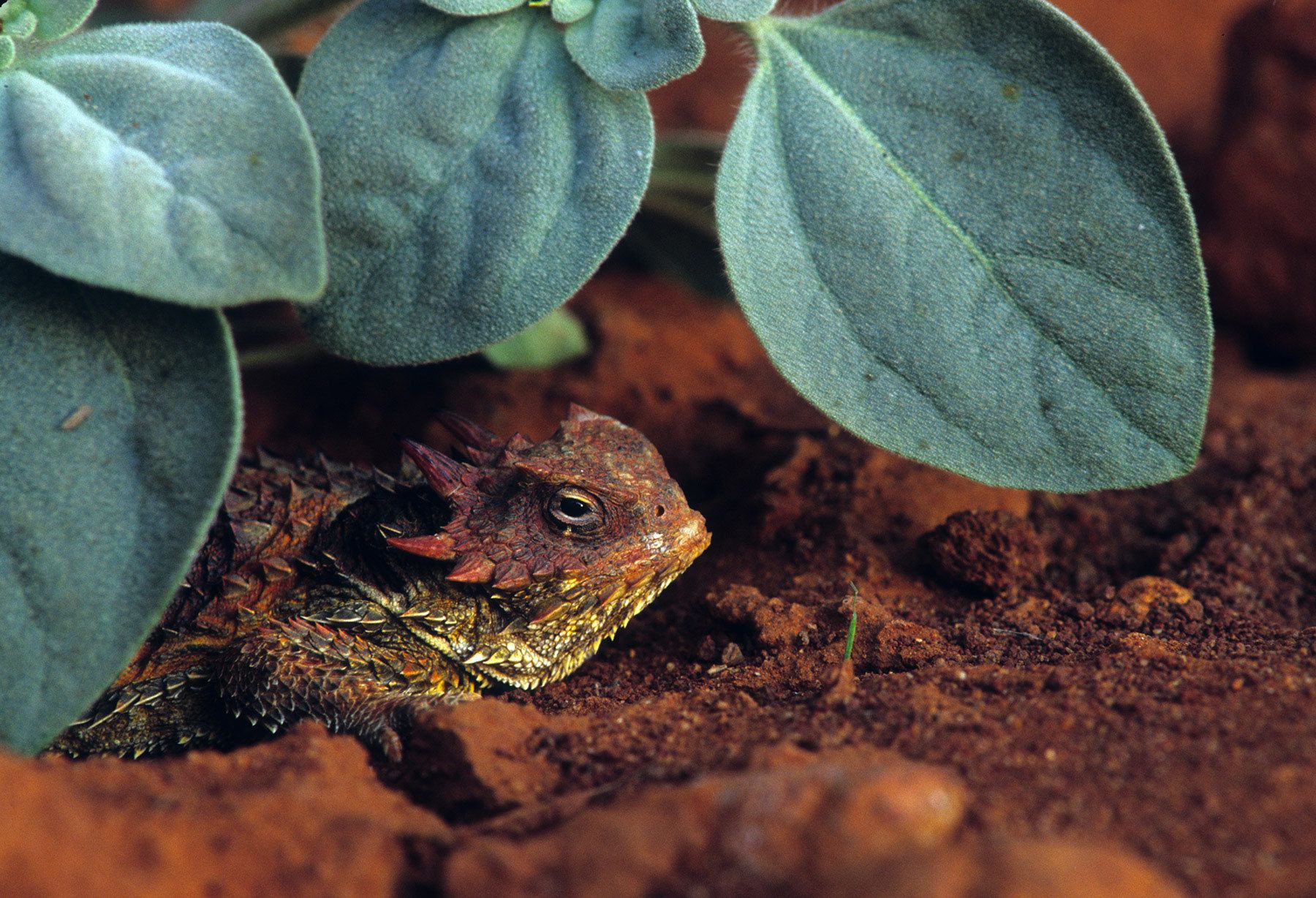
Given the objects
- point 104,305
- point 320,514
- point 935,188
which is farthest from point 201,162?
point 935,188

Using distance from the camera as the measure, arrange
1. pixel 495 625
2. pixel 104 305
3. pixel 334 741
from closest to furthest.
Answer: pixel 334 741 → pixel 104 305 → pixel 495 625

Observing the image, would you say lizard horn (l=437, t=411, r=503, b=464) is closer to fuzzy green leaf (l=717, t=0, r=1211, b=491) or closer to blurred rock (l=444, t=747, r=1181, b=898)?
fuzzy green leaf (l=717, t=0, r=1211, b=491)

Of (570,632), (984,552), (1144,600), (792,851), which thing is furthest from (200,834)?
(1144,600)

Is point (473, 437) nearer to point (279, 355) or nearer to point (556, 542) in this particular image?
point (556, 542)

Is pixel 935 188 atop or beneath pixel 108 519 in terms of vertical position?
atop

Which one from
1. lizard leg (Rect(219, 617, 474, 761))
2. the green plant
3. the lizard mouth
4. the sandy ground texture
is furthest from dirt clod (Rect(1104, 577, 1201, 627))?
lizard leg (Rect(219, 617, 474, 761))

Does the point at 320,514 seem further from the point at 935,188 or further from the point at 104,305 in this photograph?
the point at 935,188
